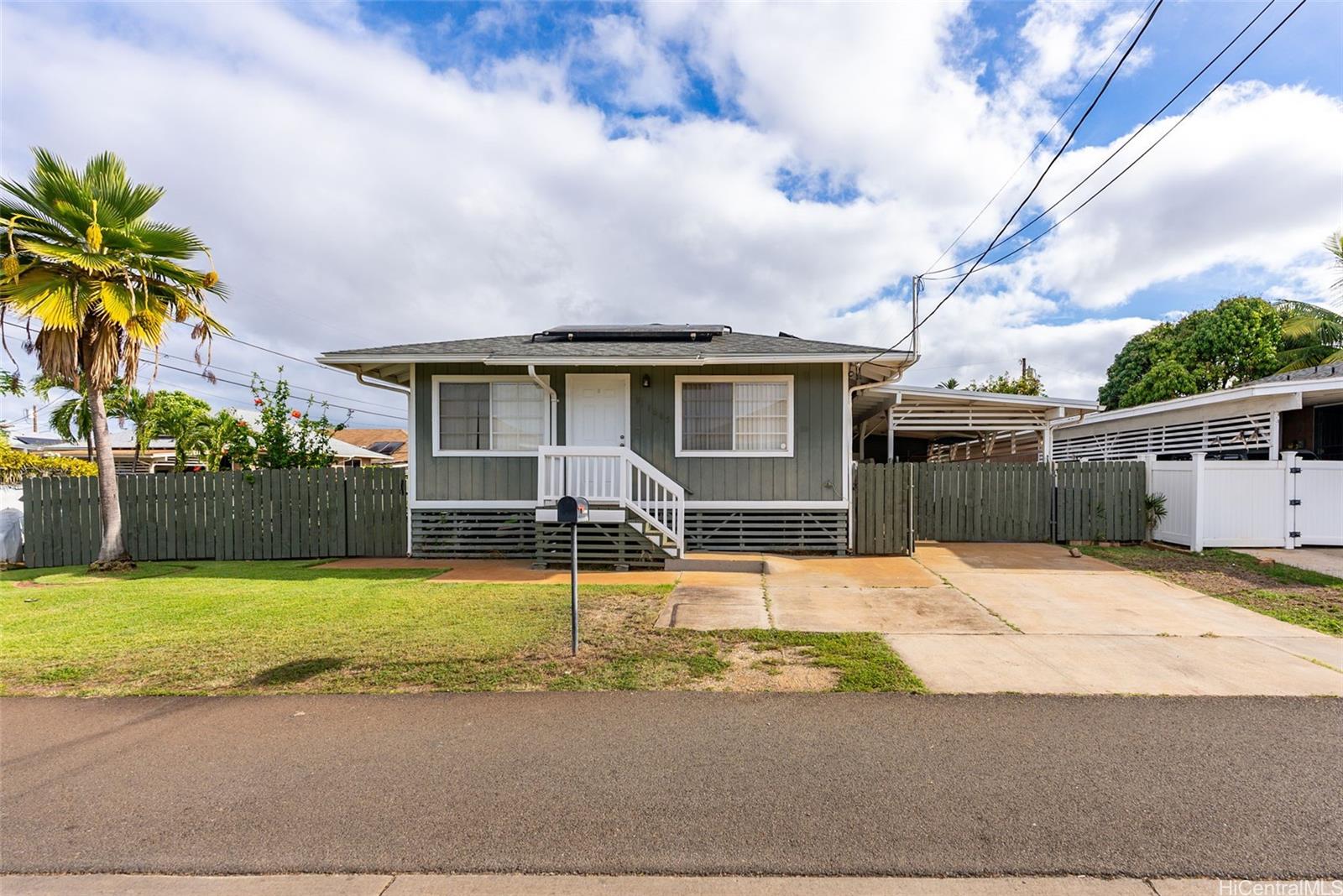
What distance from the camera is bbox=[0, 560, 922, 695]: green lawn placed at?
448cm

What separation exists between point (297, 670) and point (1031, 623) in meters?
6.60

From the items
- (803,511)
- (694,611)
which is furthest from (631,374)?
(694,611)

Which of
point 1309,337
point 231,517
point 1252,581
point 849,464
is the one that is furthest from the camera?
point 1309,337

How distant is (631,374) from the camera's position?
34.4 feet

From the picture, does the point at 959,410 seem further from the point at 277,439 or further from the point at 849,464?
the point at 277,439

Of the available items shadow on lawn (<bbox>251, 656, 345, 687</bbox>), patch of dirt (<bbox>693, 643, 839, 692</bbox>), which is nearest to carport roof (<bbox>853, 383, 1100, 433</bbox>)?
patch of dirt (<bbox>693, 643, 839, 692</bbox>)

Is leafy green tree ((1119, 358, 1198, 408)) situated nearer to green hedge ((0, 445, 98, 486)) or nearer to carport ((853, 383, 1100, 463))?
carport ((853, 383, 1100, 463))

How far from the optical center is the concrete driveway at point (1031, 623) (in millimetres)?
4551

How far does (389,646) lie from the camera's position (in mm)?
5246

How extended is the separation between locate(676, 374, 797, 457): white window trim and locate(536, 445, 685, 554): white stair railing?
0.92m

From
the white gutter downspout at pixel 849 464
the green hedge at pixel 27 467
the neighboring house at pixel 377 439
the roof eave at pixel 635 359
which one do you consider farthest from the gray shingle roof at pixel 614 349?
the neighboring house at pixel 377 439

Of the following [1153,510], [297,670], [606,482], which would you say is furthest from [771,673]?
[1153,510]

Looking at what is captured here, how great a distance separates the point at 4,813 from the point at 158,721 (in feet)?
3.17

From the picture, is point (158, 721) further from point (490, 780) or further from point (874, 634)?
point (874, 634)
